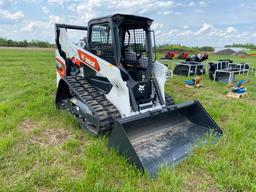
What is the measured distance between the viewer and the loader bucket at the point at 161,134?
2.63 meters

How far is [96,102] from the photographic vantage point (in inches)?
136

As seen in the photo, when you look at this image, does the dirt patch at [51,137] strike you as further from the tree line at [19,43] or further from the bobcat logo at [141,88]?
the tree line at [19,43]

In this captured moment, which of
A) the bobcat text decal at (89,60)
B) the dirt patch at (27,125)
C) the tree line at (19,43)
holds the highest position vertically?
the tree line at (19,43)

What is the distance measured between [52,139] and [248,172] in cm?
278

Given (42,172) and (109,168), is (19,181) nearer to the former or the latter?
(42,172)

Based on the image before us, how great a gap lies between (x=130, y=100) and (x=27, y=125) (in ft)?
6.57

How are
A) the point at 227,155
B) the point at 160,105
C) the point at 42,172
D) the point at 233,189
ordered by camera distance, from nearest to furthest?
1. the point at 233,189
2. the point at 42,172
3. the point at 227,155
4. the point at 160,105

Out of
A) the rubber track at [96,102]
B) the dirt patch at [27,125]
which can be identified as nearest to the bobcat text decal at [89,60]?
the rubber track at [96,102]

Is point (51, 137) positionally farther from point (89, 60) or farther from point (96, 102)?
point (89, 60)

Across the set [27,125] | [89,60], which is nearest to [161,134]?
[89,60]

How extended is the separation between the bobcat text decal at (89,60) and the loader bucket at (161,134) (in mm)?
1216

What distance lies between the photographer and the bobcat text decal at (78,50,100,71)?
11.8 feet

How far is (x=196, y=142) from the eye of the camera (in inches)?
125

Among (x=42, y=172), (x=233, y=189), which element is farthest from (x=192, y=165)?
(x=42, y=172)
